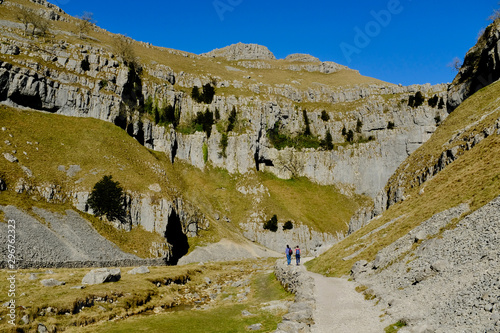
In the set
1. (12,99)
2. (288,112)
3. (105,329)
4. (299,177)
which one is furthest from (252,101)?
(105,329)

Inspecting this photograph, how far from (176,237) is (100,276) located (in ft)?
152

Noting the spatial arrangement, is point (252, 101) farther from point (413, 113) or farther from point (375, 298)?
point (375, 298)

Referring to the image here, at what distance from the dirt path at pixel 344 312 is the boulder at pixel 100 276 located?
86.3 ft

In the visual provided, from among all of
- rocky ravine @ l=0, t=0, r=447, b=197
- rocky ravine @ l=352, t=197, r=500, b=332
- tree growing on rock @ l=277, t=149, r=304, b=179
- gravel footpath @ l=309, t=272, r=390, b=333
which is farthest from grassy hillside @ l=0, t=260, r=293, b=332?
tree growing on rock @ l=277, t=149, r=304, b=179

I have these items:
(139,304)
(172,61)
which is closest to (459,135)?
(139,304)

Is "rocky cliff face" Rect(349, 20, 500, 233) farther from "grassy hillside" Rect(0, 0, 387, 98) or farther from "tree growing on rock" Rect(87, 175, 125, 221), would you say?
"grassy hillside" Rect(0, 0, 387, 98)

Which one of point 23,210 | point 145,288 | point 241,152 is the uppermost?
point 241,152

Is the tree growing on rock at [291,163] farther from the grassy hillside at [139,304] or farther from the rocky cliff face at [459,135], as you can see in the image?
the grassy hillside at [139,304]

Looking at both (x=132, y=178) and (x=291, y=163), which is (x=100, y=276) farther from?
(x=291, y=163)

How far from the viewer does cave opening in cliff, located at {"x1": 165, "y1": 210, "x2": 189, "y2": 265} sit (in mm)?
74000

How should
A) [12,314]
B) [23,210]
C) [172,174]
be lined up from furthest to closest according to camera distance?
1. [172,174]
2. [23,210]
3. [12,314]

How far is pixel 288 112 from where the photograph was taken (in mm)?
138000

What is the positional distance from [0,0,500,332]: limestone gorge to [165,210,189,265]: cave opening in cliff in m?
0.63

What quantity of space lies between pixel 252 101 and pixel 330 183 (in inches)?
2102
